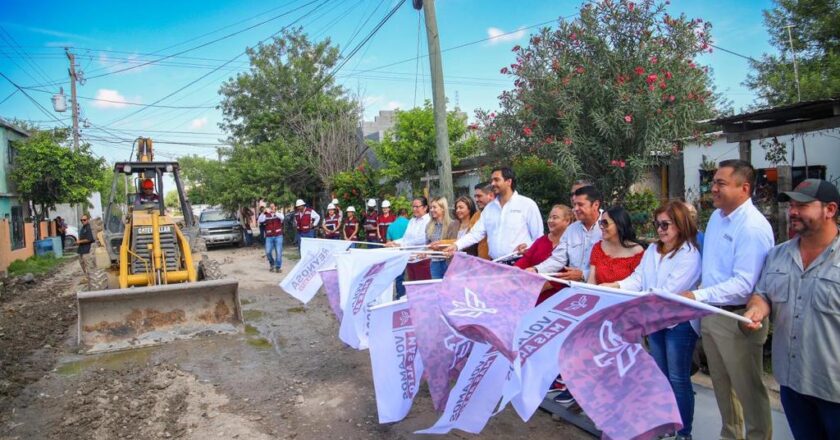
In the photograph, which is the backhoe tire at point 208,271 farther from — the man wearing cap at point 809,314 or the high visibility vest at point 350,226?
the man wearing cap at point 809,314

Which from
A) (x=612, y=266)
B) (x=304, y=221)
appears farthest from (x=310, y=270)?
(x=304, y=221)

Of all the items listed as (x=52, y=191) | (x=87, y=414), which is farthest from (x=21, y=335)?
(x=52, y=191)

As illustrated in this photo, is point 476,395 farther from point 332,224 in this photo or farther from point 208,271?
point 332,224

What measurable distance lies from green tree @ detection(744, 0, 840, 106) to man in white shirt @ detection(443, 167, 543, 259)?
1363 cm

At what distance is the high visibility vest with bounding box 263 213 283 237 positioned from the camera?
13.3 metres

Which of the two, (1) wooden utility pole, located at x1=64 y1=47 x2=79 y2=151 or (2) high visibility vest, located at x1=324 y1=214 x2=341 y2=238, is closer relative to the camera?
(2) high visibility vest, located at x1=324 y1=214 x2=341 y2=238

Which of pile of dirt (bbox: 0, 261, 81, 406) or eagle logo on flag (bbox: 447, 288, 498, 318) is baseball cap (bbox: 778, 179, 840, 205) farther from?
pile of dirt (bbox: 0, 261, 81, 406)

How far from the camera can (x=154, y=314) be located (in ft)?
24.2

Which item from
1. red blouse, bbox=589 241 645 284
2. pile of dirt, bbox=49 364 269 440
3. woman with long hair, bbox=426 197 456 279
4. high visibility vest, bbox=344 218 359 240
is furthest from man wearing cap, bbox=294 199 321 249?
red blouse, bbox=589 241 645 284

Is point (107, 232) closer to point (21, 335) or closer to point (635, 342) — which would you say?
point (21, 335)

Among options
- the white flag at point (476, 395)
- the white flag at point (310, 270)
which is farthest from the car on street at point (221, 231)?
the white flag at point (476, 395)

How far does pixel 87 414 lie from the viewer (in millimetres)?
4770

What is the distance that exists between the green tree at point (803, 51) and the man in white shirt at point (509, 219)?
13.6 m

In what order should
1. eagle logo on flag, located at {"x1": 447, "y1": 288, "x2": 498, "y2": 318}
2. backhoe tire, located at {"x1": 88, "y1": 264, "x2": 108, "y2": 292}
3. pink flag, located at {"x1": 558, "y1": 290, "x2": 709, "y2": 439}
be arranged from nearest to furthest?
pink flag, located at {"x1": 558, "y1": 290, "x2": 709, "y2": 439} → eagle logo on flag, located at {"x1": 447, "y1": 288, "x2": 498, "y2": 318} → backhoe tire, located at {"x1": 88, "y1": 264, "x2": 108, "y2": 292}
